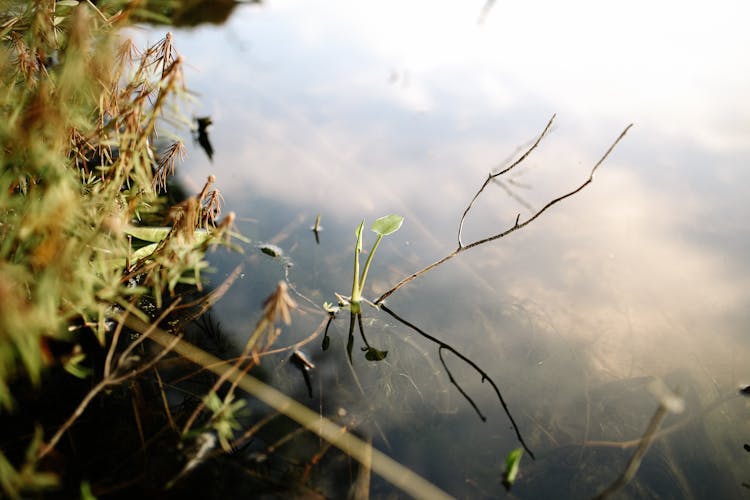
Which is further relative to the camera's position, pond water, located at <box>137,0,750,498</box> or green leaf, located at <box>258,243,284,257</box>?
green leaf, located at <box>258,243,284,257</box>

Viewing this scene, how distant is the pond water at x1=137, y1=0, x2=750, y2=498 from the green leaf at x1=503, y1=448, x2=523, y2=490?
0.03 meters

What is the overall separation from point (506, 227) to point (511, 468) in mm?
1609

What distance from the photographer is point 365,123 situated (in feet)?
12.7

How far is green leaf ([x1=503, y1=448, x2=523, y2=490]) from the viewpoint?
1.40 metres

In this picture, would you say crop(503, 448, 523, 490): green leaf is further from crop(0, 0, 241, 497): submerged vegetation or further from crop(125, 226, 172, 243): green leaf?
crop(125, 226, 172, 243): green leaf

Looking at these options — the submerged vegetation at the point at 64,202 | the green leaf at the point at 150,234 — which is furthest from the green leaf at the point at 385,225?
the green leaf at the point at 150,234

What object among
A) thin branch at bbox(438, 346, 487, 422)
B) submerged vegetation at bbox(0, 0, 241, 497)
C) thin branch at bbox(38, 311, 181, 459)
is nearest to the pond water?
thin branch at bbox(438, 346, 487, 422)

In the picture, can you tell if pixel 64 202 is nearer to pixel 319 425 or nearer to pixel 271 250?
pixel 319 425

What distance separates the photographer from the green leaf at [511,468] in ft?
4.59

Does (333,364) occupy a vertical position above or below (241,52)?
below

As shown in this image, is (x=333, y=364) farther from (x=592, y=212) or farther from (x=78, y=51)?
(x=592, y=212)

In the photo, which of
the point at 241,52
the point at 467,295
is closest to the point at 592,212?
the point at 467,295

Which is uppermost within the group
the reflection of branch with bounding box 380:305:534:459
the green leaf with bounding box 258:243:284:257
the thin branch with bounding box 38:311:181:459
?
the thin branch with bounding box 38:311:181:459

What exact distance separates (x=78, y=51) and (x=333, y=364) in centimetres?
128
